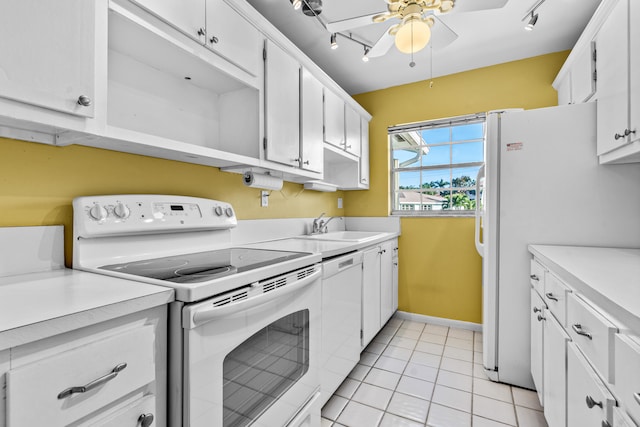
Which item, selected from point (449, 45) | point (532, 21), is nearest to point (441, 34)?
point (532, 21)

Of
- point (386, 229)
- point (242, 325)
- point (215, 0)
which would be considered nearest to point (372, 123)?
point (386, 229)

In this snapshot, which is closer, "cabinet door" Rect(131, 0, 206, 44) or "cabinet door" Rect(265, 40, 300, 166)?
"cabinet door" Rect(131, 0, 206, 44)

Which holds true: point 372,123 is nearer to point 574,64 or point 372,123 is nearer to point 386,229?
point 386,229

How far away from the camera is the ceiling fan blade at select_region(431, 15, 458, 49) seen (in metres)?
1.73

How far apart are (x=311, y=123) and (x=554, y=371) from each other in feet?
6.46

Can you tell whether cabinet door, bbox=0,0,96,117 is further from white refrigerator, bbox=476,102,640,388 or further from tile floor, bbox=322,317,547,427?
white refrigerator, bbox=476,102,640,388

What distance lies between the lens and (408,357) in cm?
238

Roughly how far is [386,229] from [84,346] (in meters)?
Result: 2.88

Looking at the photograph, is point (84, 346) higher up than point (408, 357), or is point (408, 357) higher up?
point (84, 346)

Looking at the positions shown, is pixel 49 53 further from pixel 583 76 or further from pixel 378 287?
pixel 583 76

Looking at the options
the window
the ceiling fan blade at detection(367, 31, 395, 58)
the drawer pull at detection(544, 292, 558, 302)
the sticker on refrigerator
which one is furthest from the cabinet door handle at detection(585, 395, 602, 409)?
the window

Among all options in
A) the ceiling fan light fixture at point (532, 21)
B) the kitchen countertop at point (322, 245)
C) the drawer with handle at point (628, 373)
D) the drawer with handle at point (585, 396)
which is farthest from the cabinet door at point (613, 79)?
the kitchen countertop at point (322, 245)

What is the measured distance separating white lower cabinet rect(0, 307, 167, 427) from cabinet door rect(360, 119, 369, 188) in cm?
260

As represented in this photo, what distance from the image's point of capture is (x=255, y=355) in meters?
1.12
